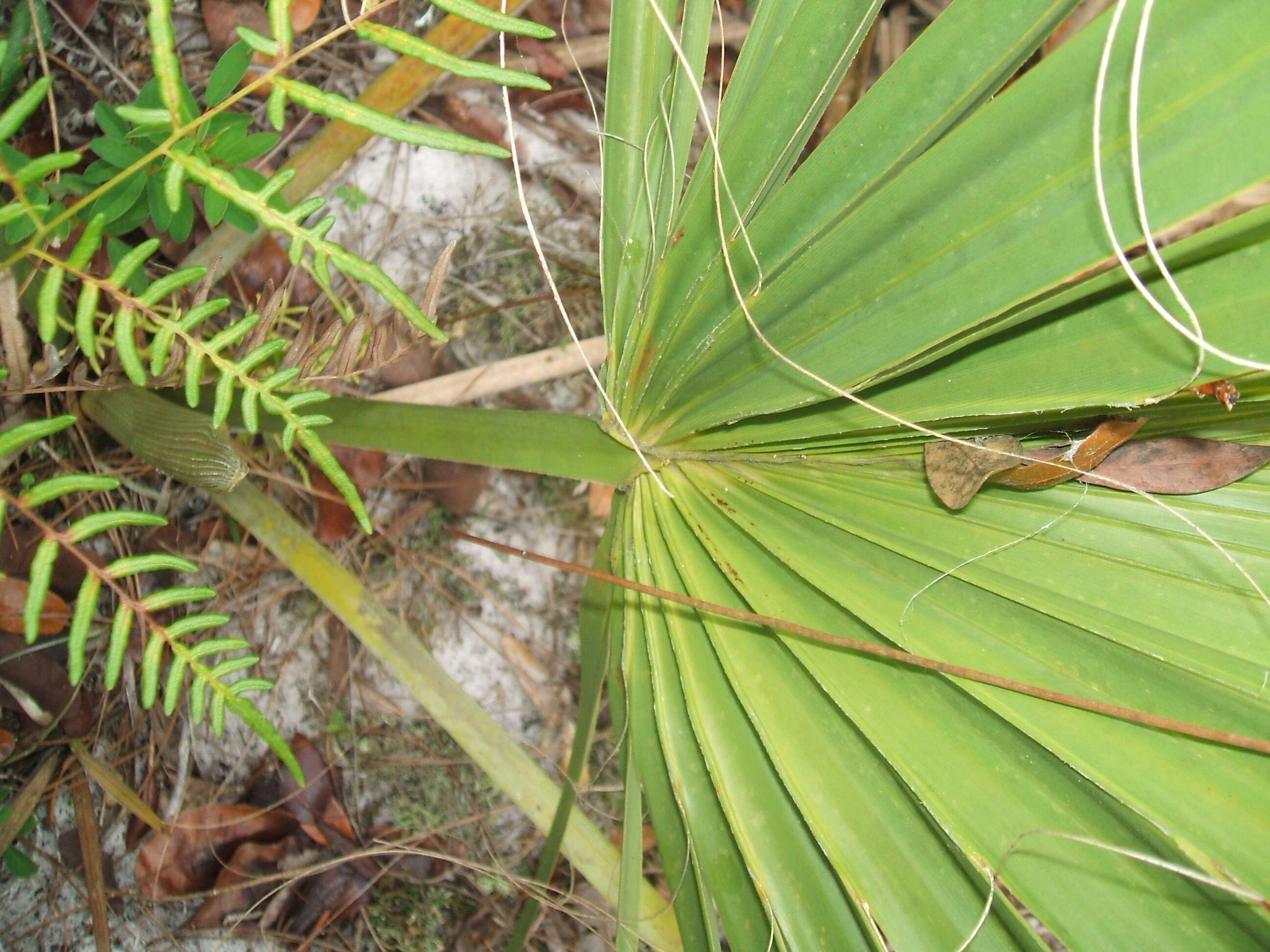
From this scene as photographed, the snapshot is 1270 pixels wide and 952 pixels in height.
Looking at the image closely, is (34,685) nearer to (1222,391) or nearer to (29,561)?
(29,561)

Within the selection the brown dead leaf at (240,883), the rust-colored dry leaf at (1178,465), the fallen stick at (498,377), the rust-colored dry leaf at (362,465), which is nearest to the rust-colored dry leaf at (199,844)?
the brown dead leaf at (240,883)

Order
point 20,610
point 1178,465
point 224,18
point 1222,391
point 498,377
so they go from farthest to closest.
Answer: point 498,377
point 224,18
point 20,610
point 1178,465
point 1222,391

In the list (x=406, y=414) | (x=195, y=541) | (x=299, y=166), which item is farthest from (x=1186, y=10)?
(x=195, y=541)

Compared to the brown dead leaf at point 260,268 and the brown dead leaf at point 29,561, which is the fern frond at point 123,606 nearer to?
the brown dead leaf at point 29,561

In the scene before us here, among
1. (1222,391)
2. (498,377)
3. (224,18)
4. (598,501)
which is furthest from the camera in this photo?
(598,501)

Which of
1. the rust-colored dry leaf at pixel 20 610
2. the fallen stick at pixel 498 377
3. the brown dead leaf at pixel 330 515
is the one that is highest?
the fallen stick at pixel 498 377

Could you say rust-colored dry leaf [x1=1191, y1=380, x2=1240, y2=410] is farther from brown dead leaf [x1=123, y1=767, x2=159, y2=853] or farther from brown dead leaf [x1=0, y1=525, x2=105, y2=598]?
brown dead leaf [x1=123, y1=767, x2=159, y2=853]

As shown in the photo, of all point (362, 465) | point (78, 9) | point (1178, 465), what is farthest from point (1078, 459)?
point (78, 9)
